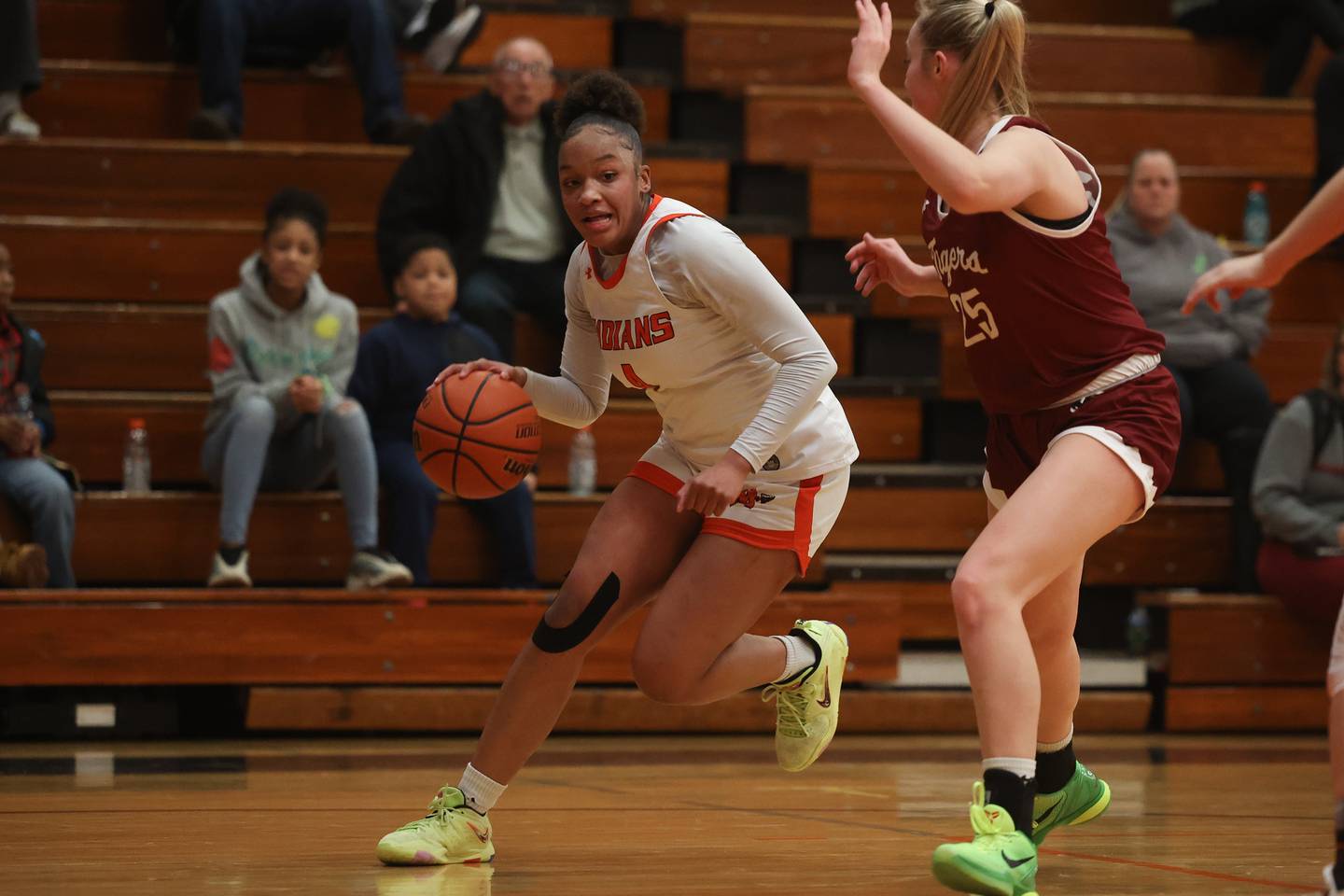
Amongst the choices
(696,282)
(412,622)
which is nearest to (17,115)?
(412,622)

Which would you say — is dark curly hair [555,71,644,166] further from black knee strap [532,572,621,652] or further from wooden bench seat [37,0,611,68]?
wooden bench seat [37,0,611,68]

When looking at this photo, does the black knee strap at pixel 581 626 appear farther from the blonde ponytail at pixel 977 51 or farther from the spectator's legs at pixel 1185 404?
the spectator's legs at pixel 1185 404

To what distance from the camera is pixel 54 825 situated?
3.58 meters

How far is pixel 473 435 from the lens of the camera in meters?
3.53

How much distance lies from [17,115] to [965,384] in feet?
12.3

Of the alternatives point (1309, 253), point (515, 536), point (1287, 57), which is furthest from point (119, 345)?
point (1287, 57)

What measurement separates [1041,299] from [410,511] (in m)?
3.04

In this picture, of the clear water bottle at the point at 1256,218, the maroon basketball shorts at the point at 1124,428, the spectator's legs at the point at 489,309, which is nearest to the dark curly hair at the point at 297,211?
the spectator's legs at the point at 489,309

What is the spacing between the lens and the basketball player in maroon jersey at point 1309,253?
244 centimetres

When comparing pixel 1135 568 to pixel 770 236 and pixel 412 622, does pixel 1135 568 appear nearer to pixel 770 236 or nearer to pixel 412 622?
pixel 770 236

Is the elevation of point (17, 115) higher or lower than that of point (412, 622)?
higher

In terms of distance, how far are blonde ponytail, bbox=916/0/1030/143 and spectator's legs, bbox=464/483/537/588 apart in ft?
9.29

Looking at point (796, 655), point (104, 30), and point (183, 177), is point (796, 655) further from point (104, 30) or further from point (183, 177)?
point (104, 30)

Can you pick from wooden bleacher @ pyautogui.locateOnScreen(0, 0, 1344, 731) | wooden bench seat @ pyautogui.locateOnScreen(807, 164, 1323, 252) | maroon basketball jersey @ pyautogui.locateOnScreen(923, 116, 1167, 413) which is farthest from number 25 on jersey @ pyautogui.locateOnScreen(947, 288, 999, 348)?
wooden bench seat @ pyautogui.locateOnScreen(807, 164, 1323, 252)
